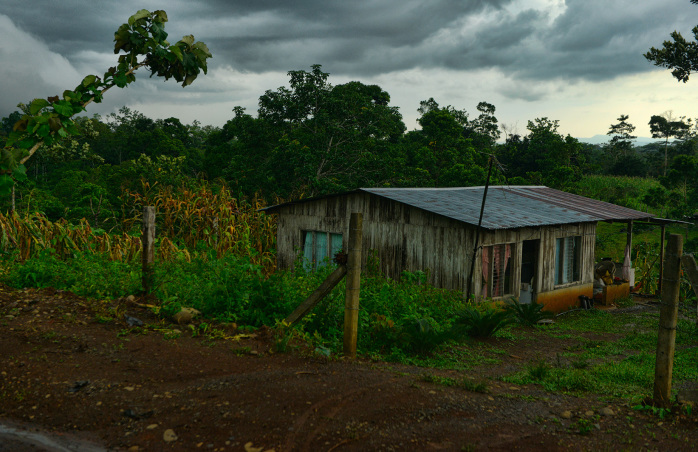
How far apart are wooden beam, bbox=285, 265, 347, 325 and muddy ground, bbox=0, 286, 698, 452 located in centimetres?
48

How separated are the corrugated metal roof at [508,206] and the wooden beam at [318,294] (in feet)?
18.1

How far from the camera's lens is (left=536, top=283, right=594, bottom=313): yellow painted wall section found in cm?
1486

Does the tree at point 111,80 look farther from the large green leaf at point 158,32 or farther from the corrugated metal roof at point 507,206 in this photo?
the corrugated metal roof at point 507,206

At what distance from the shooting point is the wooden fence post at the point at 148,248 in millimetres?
8500

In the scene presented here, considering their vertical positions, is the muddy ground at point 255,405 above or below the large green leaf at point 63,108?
below

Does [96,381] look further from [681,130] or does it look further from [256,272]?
[681,130]

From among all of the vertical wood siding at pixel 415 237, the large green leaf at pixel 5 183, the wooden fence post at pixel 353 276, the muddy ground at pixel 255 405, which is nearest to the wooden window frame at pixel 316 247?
the vertical wood siding at pixel 415 237

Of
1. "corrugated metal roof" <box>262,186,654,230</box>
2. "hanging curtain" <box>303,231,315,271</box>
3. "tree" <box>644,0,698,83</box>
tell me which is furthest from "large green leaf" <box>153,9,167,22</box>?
"tree" <box>644,0,698,83</box>

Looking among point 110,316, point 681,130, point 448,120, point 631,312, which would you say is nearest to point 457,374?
point 110,316

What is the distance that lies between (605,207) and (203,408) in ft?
55.2

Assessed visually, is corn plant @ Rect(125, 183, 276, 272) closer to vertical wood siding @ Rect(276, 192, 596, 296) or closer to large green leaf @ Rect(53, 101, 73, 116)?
vertical wood siding @ Rect(276, 192, 596, 296)

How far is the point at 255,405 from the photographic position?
5031mm

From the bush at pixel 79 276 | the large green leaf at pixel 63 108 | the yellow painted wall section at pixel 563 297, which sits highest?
the large green leaf at pixel 63 108

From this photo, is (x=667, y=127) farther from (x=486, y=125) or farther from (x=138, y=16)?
(x=138, y=16)
